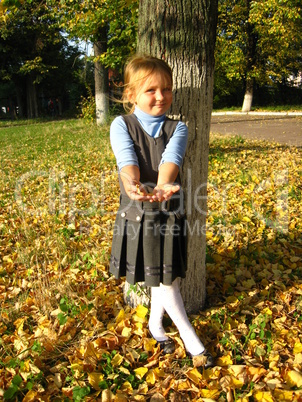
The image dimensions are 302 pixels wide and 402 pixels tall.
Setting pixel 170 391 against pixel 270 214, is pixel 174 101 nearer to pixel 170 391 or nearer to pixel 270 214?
pixel 170 391

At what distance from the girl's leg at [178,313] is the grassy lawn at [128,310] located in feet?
0.31

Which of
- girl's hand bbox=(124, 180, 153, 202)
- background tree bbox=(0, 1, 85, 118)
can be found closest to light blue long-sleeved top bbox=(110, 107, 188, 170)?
girl's hand bbox=(124, 180, 153, 202)

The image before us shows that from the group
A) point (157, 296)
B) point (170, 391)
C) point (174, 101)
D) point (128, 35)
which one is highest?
point (128, 35)

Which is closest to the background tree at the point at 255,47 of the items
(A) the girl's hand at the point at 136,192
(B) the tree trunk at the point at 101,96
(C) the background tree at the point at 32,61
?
(B) the tree trunk at the point at 101,96

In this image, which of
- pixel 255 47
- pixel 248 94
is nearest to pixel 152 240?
pixel 248 94

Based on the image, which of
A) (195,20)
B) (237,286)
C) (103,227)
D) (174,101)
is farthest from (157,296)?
(103,227)

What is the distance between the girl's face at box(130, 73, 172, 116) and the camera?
1.75 meters

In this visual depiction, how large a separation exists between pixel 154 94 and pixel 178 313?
1.22 meters

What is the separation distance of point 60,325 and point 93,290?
495mm

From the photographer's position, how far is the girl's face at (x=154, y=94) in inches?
69.0

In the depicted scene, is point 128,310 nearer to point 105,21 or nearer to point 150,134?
point 150,134

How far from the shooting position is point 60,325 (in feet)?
7.46

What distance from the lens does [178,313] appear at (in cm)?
204

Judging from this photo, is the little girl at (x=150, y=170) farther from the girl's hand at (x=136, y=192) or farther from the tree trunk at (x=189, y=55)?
the tree trunk at (x=189, y=55)
